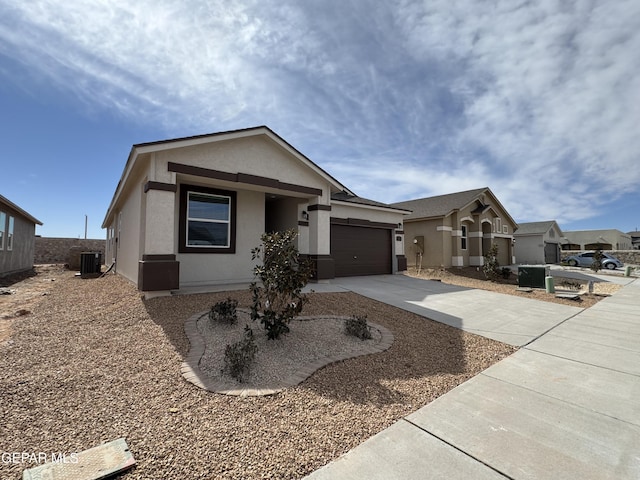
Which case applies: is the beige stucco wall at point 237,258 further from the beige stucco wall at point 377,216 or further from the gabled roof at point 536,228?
the gabled roof at point 536,228

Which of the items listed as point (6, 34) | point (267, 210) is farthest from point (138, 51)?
point (267, 210)

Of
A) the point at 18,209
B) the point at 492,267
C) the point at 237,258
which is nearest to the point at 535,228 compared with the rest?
the point at 492,267

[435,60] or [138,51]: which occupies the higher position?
[435,60]

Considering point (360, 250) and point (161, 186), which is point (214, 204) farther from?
point (360, 250)

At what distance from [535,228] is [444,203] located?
54.5ft

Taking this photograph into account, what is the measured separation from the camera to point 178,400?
10.3 ft

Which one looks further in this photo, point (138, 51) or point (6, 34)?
point (138, 51)

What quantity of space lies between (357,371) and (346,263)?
8.79 m

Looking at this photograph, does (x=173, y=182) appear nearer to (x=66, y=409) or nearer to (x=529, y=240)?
(x=66, y=409)

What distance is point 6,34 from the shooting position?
20.8 feet

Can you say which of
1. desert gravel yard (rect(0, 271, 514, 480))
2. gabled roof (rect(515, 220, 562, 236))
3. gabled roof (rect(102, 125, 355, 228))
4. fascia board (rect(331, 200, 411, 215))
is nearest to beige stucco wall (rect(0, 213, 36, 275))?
gabled roof (rect(102, 125, 355, 228))

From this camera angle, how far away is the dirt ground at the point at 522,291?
383 inches

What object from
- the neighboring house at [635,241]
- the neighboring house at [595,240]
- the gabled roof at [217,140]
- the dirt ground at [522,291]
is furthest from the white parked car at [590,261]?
the neighboring house at [635,241]

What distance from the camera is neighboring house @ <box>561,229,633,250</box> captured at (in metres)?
46.6
